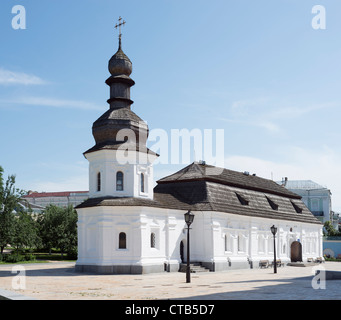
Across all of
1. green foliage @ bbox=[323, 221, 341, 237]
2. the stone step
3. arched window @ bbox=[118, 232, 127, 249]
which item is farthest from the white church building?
green foliage @ bbox=[323, 221, 341, 237]

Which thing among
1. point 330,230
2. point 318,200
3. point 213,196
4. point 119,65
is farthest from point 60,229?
point 330,230

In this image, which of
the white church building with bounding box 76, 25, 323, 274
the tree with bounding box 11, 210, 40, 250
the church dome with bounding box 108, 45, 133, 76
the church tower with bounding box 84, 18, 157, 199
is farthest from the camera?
the tree with bounding box 11, 210, 40, 250

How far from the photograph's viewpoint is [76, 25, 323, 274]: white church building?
1218 inches

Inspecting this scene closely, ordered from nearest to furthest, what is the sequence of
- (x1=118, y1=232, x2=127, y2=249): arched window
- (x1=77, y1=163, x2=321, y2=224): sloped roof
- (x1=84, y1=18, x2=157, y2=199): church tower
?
1. (x1=118, y1=232, x2=127, y2=249): arched window
2. (x1=84, y1=18, x2=157, y2=199): church tower
3. (x1=77, y1=163, x2=321, y2=224): sloped roof

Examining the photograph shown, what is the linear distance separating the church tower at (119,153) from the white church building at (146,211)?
0.07 m

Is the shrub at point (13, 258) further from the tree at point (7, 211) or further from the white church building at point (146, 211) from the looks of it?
the white church building at point (146, 211)

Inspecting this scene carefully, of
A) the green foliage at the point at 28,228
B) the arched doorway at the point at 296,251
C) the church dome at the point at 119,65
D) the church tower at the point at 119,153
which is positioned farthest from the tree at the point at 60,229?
the arched doorway at the point at 296,251

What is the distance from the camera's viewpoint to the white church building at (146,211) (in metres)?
30.9

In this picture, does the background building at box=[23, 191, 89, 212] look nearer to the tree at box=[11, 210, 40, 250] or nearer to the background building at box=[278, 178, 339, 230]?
the background building at box=[278, 178, 339, 230]

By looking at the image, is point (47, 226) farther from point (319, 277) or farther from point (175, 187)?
point (319, 277)

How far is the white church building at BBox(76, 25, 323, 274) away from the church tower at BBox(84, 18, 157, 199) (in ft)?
0.24

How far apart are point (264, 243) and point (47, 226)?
26.3 meters
